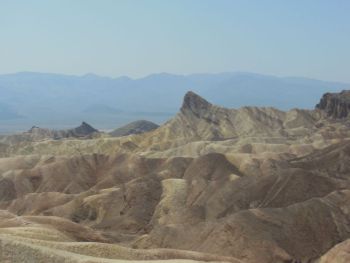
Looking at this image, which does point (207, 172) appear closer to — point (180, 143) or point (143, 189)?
point (143, 189)

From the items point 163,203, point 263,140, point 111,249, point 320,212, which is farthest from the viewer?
point 263,140

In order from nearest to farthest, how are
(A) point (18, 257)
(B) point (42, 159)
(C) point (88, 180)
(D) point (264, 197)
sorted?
(A) point (18, 257), (D) point (264, 197), (C) point (88, 180), (B) point (42, 159)

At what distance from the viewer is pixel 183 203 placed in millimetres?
120000

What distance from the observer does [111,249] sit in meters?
57.4

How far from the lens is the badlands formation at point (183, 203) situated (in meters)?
69.2

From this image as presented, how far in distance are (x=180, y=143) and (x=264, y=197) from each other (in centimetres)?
8039

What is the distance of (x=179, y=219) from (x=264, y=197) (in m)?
15.1

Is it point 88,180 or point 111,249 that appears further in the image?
point 88,180

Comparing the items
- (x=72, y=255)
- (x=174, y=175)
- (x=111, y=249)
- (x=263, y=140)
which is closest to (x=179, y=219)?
(x=174, y=175)

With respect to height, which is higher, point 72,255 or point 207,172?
point 72,255

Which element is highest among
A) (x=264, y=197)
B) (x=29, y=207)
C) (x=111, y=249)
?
(x=111, y=249)

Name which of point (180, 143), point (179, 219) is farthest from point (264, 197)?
point (180, 143)

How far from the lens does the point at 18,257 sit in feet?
149

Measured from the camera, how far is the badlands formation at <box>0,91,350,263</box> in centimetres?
6925
